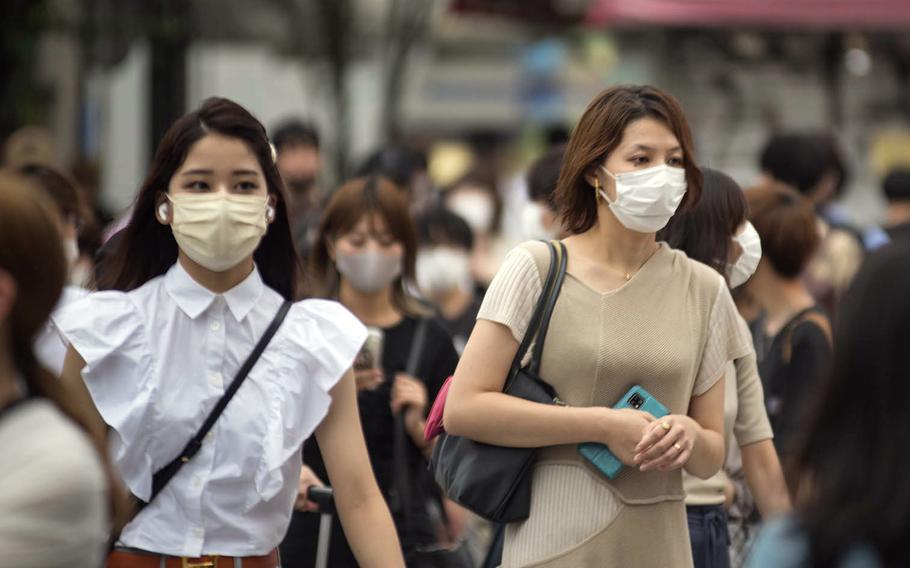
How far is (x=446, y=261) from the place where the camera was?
9.17m

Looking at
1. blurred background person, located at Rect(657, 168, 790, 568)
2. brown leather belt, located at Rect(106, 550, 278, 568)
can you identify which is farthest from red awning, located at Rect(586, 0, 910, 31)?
brown leather belt, located at Rect(106, 550, 278, 568)

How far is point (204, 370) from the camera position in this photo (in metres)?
4.05

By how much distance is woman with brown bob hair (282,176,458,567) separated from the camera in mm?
5598

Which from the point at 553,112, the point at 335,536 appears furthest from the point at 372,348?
the point at 553,112

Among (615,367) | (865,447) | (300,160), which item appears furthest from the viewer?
(300,160)

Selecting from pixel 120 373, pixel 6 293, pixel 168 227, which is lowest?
pixel 120 373

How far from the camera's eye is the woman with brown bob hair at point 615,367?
161 inches

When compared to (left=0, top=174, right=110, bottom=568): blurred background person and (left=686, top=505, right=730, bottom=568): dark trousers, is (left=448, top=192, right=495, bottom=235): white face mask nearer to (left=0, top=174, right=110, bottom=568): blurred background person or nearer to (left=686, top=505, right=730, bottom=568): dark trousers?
(left=686, top=505, right=730, bottom=568): dark trousers

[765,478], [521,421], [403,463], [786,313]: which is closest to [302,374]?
[521,421]

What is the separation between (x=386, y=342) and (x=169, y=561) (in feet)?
6.97

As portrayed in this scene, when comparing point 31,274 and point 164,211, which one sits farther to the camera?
point 164,211

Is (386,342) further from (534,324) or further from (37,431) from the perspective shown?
(37,431)

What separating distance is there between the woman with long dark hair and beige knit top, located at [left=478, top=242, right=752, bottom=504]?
0.44m

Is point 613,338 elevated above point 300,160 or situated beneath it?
elevated above
